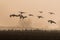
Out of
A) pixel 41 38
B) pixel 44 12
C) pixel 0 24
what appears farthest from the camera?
pixel 44 12

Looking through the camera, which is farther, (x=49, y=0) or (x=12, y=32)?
(x=49, y=0)

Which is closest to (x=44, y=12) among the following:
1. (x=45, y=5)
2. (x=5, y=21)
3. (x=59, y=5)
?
(x=45, y=5)

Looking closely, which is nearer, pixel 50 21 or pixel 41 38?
pixel 41 38

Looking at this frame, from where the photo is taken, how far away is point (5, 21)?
161 centimetres

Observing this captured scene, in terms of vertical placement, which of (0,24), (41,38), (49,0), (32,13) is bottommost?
(41,38)

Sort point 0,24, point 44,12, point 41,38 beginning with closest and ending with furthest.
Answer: point 41,38
point 0,24
point 44,12

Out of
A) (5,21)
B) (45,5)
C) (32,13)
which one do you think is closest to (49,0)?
(45,5)

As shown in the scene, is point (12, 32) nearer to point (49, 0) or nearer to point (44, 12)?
point (44, 12)

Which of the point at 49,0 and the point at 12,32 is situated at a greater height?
the point at 49,0

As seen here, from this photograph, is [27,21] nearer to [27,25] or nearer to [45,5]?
[27,25]

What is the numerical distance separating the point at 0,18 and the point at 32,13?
1.21 feet

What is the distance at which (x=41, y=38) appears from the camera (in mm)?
1264

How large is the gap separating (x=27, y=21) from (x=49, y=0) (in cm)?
38

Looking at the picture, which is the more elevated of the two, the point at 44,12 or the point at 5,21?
the point at 44,12
